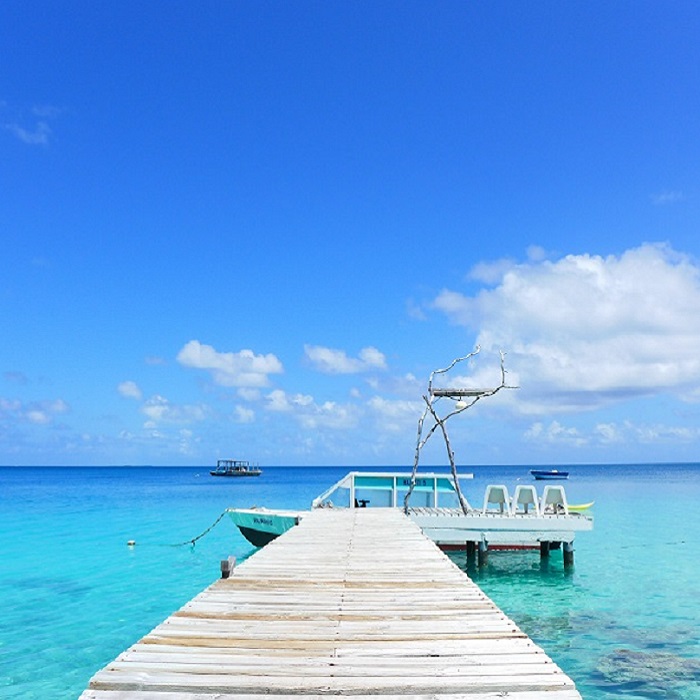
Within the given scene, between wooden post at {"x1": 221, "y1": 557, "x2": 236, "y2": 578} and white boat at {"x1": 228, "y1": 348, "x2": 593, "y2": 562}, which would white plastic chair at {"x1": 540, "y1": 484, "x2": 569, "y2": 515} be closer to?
white boat at {"x1": 228, "y1": 348, "x2": 593, "y2": 562}

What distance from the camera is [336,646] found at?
6352 millimetres

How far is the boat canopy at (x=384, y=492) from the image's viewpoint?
2506 cm

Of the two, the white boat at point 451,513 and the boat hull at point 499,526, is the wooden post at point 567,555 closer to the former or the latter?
the white boat at point 451,513

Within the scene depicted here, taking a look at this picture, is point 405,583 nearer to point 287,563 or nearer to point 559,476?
point 287,563

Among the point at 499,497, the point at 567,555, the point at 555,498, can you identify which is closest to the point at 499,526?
the point at 499,497

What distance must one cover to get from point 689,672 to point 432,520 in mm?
9191

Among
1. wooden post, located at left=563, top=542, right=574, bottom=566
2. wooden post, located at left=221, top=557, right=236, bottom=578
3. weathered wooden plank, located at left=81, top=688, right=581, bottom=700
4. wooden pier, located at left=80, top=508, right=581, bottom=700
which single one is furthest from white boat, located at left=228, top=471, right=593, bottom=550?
weathered wooden plank, located at left=81, top=688, right=581, bottom=700

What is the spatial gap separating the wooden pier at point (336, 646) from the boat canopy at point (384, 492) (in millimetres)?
14414

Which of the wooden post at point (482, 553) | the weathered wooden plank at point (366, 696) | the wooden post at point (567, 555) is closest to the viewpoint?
the weathered wooden plank at point (366, 696)

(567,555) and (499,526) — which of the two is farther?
(567,555)

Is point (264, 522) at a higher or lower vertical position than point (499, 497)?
lower

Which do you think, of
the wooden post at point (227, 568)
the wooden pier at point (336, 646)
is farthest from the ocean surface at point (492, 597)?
the wooden pier at point (336, 646)

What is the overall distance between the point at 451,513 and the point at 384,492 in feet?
11.1

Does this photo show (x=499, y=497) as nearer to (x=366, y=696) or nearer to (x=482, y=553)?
(x=482, y=553)
